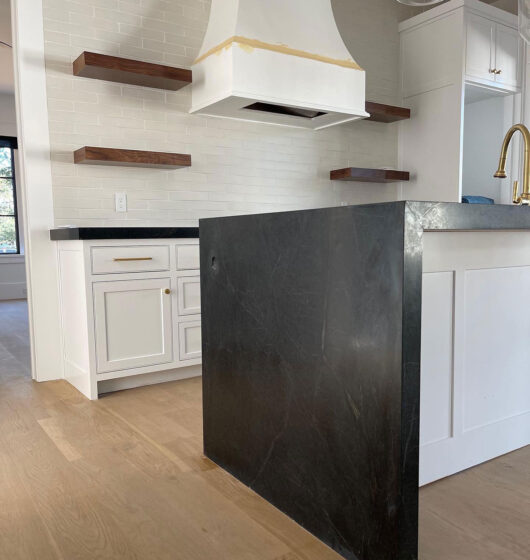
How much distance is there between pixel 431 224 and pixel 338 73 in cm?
243

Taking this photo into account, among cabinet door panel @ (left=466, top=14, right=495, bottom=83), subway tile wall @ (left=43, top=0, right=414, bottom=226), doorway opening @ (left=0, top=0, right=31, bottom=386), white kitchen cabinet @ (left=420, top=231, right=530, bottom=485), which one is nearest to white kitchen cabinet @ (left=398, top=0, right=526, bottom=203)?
cabinet door panel @ (left=466, top=14, right=495, bottom=83)

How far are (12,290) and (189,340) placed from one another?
558cm

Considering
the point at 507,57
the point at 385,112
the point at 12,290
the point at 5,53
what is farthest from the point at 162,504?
the point at 12,290

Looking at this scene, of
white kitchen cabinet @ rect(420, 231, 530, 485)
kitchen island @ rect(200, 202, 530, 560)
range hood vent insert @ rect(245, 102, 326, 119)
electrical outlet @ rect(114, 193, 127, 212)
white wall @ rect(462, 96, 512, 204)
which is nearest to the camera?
kitchen island @ rect(200, 202, 530, 560)

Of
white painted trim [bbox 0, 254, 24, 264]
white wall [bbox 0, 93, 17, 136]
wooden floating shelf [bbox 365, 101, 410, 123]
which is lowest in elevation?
white painted trim [bbox 0, 254, 24, 264]

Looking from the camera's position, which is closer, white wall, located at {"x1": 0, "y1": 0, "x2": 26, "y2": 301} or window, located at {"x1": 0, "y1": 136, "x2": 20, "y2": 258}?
white wall, located at {"x1": 0, "y1": 0, "x2": 26, "y2": 301}

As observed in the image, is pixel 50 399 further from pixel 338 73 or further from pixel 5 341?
pixel 338 73

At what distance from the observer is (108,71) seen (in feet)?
9.52

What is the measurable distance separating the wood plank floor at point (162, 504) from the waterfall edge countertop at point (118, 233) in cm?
88

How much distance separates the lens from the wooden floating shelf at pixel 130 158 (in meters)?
2.88

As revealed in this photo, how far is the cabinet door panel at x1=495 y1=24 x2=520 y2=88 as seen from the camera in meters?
4.02

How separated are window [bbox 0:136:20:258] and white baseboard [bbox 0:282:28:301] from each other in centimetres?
56

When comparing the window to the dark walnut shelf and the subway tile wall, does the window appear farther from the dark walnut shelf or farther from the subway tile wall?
the dark walnut shelf

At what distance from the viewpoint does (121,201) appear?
318cm
